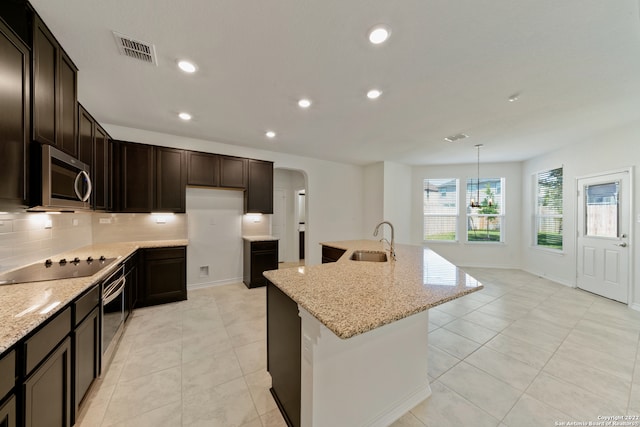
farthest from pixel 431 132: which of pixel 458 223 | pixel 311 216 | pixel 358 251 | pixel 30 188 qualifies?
pixel 30 188

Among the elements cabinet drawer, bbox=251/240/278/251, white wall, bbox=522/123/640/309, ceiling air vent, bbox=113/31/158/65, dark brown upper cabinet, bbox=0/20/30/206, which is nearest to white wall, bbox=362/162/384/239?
cabinet drawer, bbox=251/240/278/251

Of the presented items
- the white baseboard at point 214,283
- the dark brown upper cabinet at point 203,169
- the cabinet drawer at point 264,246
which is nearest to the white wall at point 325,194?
the dark brown upper cabinet at point 203,169

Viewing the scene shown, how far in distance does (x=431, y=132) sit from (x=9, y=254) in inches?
193

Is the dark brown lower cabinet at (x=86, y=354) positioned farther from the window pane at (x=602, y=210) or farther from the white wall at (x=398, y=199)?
the window pane at (x=602, y=210)

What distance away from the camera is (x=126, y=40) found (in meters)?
1.73

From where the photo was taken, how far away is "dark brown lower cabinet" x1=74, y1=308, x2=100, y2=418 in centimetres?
148

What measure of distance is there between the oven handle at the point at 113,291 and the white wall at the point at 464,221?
6.01 m

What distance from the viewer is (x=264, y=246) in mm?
4250

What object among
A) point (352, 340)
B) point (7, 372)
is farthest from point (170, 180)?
point (352, 340)

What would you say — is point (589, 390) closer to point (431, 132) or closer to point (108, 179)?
point (431, 132)

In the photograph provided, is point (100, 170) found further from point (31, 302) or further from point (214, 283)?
point (214, 283)

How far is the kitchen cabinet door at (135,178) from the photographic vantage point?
10.7 feet

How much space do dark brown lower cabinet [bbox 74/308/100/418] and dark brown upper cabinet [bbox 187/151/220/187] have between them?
245cm

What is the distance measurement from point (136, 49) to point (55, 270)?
1.88 m
